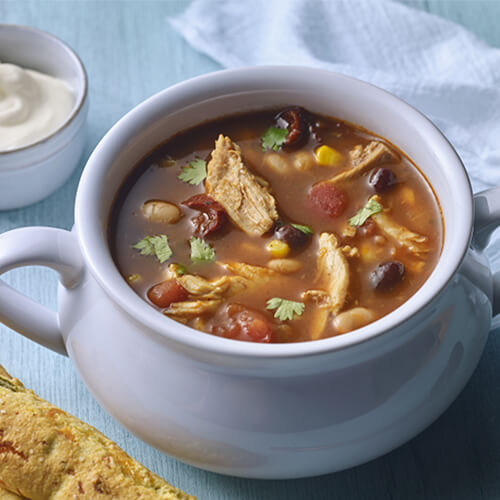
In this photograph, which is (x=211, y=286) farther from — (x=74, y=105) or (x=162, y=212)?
(x=74, y=105)

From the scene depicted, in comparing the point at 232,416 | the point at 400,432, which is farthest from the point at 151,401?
the point at 400,432

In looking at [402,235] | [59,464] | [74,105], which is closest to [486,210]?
[402,235]

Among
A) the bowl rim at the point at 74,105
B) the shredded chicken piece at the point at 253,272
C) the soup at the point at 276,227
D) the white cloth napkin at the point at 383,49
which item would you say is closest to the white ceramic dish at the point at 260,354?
the soup at the point at 276,227

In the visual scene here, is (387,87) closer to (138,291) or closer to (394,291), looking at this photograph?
(394,291)

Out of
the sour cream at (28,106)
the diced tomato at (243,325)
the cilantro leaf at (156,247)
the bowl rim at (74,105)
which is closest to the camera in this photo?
the diced tomato at (243,325)

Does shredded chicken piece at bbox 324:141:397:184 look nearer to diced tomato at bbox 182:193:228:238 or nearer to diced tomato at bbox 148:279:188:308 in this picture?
diced tomato at bbox 182:193:228:238

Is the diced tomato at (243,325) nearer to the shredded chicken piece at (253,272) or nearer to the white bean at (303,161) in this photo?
the shredded chicken piece at (253,272)

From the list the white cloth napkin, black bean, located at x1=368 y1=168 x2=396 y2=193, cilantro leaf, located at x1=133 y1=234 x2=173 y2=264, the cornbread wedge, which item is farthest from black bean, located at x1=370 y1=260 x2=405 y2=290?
the white cloth napkin
